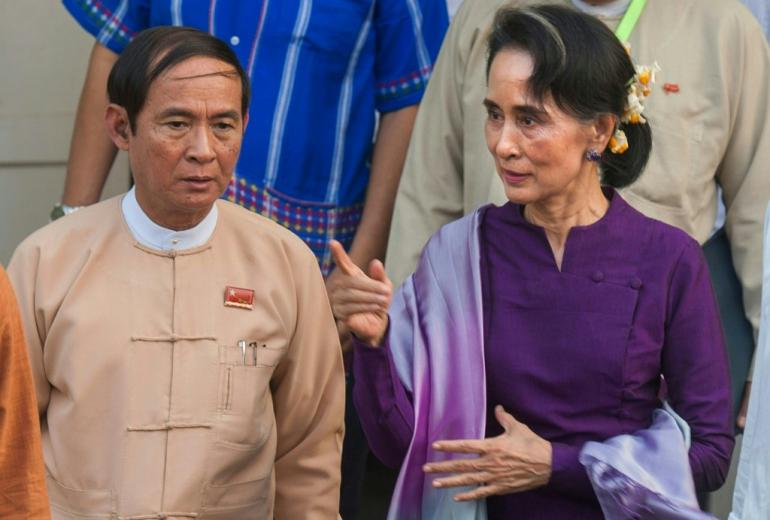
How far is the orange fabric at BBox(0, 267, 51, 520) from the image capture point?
2709 mm

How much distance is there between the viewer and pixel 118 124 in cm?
381

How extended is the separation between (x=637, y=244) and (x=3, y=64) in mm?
3178

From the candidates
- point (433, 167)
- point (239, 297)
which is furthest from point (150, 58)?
point (433, 167)

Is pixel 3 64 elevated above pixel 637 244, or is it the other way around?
pixel 3 64

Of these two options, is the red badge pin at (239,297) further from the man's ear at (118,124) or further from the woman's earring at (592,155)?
the woman's earring at (592,155)

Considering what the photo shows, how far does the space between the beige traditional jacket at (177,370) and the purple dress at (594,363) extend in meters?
0.30

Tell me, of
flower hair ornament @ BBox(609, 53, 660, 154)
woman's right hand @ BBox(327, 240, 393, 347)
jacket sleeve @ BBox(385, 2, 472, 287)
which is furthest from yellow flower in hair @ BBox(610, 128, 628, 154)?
jacket sleeve @ BBox(385, 2, 472, 287)

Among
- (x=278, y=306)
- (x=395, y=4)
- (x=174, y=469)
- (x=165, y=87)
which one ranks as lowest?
(x=174, y=469)

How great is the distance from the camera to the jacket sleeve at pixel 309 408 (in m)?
3.76

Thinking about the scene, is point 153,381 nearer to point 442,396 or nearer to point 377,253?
point 442,396

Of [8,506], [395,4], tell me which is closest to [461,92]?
[395,4]

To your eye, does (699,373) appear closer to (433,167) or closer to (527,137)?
(527,137)

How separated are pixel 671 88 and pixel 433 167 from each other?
2.24 feet

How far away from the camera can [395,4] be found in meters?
4.66
